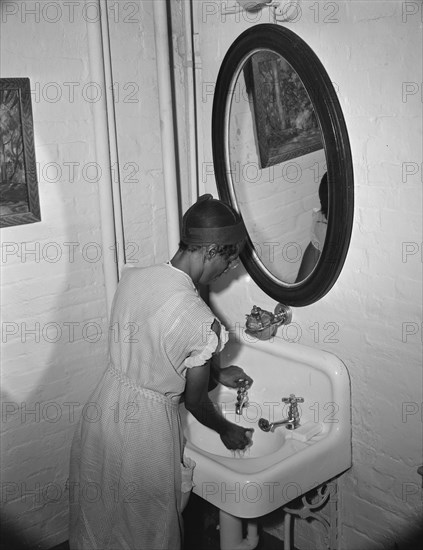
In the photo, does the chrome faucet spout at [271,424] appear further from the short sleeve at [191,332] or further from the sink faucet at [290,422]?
the short sleeve at [191,332]

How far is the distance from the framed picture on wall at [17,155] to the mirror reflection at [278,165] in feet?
1.96

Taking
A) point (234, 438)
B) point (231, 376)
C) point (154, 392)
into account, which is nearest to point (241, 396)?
point (231, 376)

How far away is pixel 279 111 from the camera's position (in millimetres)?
1967

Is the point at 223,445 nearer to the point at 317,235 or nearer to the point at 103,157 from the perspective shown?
the point at 317,235

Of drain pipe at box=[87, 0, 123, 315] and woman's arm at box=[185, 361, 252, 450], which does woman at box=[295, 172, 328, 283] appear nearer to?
woman's arm at box=[185, 361, 252, 450]

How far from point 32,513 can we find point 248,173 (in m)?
1.31

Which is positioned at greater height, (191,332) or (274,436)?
(191,332)

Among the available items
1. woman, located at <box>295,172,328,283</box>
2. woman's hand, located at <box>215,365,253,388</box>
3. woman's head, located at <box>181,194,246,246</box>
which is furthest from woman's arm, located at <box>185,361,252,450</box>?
woman, located at <box>295,172,328,283</box>

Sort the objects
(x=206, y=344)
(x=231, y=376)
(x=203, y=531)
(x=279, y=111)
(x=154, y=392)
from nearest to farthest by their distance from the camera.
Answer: (x=206, y=344), (x=154, y=392), (x=279, y=111), (x=231, y=376), (x=203, y=531)

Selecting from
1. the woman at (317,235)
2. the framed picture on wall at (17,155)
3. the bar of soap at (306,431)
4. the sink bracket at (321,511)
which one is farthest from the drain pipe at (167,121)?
the sink bracket at (321,511)

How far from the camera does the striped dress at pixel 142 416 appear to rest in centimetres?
177

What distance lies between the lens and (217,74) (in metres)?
2.20

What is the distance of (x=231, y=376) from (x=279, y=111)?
31.9 inches

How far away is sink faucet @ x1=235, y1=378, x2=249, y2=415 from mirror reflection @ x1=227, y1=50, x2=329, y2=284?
0.34 metres
